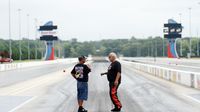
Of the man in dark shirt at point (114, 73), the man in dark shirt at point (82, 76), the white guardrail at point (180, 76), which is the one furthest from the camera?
the white guardrail at point (180, 76)

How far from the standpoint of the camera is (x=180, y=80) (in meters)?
32.2

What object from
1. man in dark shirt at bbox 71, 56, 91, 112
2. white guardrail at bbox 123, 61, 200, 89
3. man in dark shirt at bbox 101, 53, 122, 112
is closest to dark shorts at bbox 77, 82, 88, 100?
man in dark shirt at bbox 71, 56, 91, 112

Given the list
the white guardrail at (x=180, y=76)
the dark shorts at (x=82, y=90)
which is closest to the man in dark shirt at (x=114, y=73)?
the dark shorts at (x=82, y=90)

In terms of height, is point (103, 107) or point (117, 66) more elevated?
point (117, 66)

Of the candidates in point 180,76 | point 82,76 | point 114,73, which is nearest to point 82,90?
point 82,76

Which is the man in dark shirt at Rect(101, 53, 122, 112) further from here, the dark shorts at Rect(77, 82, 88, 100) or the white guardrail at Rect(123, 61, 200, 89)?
the white guardrail at Rect(123, 61, 200, 89)

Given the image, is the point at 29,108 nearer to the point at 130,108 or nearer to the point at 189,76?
the point at 130,108

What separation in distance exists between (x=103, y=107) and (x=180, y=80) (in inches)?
591

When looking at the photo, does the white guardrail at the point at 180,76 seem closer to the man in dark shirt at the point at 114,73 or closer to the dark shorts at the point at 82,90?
the man in dark shirt at the point at 114,73

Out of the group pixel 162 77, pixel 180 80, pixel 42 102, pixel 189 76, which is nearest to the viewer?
pixel 42 102

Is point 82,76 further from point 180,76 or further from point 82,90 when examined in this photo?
point 180,76

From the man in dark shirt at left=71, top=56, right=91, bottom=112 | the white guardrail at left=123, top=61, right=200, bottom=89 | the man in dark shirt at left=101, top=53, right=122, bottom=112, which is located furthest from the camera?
the white guardrail at left=123, top=61, right=200, bottom=89

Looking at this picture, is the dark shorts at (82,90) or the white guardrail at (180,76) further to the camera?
the white guardrail at (180,76)

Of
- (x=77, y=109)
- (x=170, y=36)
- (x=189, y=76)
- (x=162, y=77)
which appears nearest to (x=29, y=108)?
(x=77, y=109)
